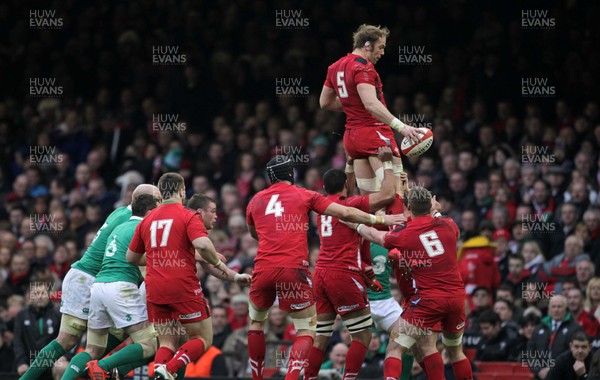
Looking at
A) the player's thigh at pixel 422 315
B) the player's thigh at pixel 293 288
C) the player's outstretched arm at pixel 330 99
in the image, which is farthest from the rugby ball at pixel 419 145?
the player's thigh at pixel 293 288

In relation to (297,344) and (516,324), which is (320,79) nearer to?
(516,324)

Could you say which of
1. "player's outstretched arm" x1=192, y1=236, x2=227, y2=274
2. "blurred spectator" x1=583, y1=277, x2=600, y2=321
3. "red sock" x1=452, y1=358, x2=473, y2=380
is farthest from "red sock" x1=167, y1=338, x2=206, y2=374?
"blurred spectator" x1=583, y1=277, x2=600, y2=321

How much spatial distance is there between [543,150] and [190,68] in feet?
22.3

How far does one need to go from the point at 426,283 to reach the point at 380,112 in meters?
1.83

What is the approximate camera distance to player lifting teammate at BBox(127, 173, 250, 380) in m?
12.3

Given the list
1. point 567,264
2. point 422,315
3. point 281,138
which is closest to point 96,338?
point 422,315

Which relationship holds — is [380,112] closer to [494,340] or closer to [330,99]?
[330,99]

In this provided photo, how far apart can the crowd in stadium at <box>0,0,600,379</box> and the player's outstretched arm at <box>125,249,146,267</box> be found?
3580mm

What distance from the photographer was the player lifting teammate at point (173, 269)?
40.5ft

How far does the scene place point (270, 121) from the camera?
821 inches

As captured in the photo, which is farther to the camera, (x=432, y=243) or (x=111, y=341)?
(x=111, y=341)

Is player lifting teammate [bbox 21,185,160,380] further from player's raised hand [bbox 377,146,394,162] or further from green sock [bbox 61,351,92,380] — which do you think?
player's raised hand [bbox 377,146,394,162]

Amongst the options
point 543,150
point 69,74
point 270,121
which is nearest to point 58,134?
point 69,74

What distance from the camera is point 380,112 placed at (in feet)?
41.4
